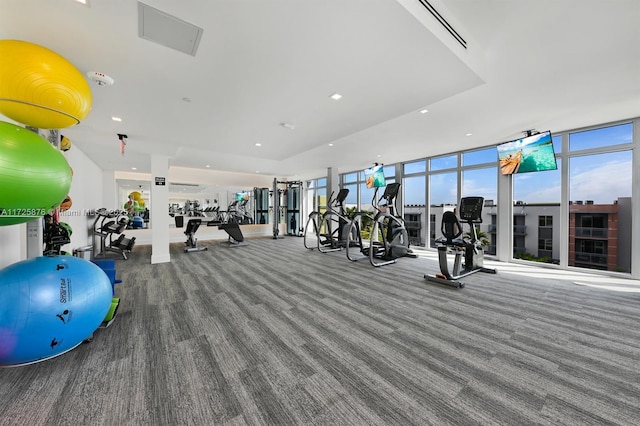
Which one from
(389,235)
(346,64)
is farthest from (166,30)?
(389,235)

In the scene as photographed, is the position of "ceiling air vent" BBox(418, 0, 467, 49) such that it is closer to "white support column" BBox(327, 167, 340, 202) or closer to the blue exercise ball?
the blue exercise ball

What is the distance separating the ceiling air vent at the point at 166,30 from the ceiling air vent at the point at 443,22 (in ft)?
6.31

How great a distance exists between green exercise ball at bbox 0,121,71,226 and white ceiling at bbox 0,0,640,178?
1.07 meters

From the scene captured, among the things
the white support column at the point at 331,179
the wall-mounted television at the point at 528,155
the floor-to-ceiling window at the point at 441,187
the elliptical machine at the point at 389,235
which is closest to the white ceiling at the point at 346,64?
the wall-mounted television at the point at 528,155

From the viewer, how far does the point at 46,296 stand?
160 cm

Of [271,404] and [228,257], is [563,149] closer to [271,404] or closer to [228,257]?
[271,404]

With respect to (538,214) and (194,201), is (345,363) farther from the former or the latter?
(194,201)

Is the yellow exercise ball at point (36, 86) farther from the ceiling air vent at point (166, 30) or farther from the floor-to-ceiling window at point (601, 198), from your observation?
the floor-to-ceiling window at point (601, 198)

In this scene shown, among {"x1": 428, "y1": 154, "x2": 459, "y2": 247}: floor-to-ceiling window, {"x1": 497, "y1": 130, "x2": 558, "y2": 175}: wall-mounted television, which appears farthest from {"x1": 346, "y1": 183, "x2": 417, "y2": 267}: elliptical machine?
{"x1": 497, "y1": 130, "x2": 558, "y2": 175}: wall-mounted television

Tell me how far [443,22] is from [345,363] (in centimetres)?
305

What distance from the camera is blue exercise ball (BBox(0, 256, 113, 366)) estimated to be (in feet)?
4.99

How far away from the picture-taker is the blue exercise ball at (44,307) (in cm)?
152

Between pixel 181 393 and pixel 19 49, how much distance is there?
2658mm

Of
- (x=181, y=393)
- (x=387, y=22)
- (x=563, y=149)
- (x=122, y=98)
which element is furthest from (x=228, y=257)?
(x=563, y=149)
